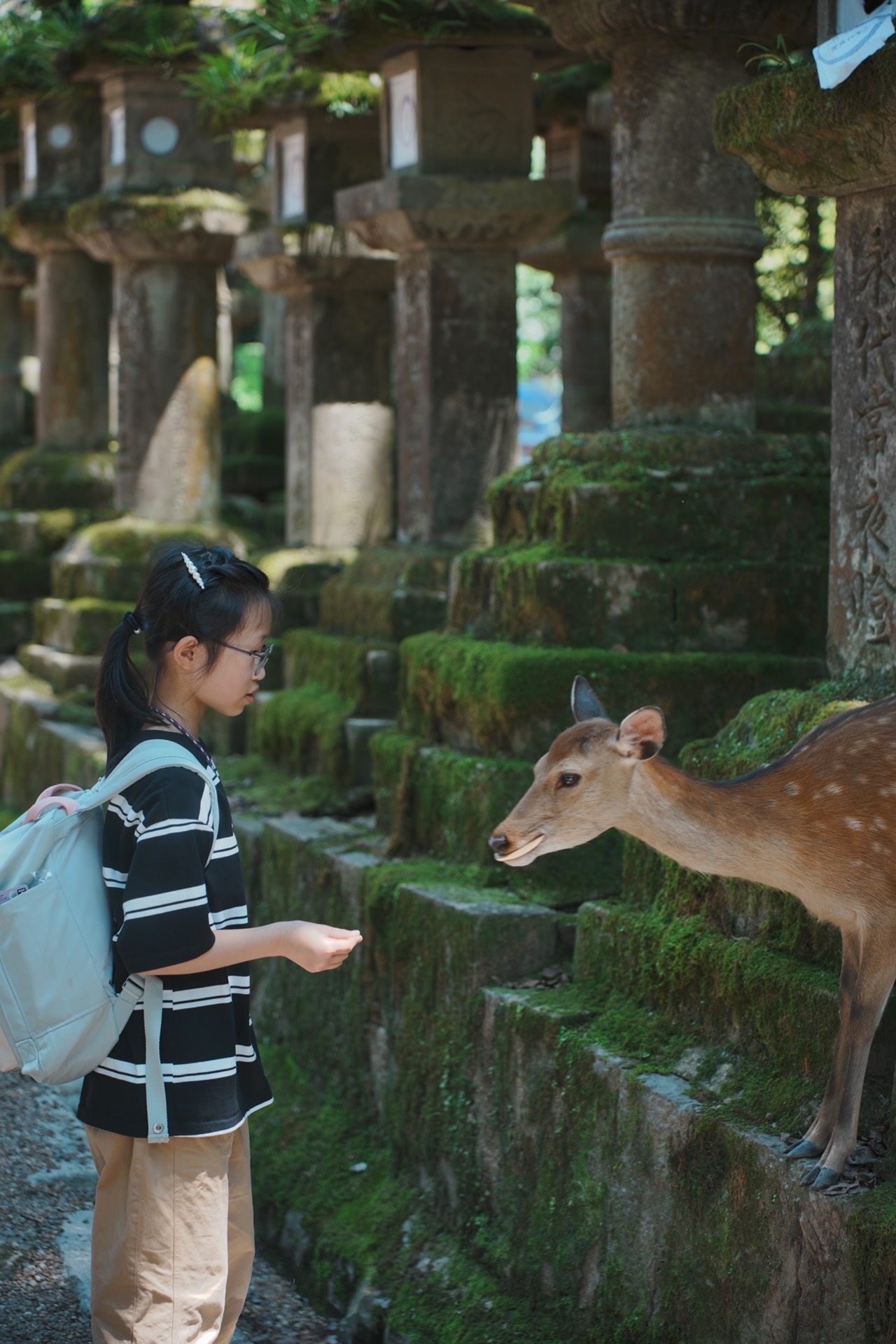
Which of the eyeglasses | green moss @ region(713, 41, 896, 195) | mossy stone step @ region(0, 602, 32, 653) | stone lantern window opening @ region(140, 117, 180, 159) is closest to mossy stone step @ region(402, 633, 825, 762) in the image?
green moss @ region(713, 41, 896, 195)

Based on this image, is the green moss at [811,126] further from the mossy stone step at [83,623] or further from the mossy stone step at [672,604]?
the mossy stone step at [83,623]

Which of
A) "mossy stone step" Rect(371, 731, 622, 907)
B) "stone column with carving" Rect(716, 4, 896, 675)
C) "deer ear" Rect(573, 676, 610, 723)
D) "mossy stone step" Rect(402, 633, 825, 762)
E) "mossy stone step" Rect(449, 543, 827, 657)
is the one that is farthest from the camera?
"mossy stone step" Rect(449, 543, 827, 657)

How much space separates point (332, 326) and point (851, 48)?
19.1 feet

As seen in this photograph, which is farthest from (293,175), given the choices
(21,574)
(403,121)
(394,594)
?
(21,574)

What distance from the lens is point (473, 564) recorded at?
6949mm

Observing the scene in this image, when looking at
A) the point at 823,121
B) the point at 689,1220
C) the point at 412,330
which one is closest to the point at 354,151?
the point at 412,330

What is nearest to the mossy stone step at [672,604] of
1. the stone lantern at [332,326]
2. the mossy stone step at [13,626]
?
the stone lantern at [332,326]

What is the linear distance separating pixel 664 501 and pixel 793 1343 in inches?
131

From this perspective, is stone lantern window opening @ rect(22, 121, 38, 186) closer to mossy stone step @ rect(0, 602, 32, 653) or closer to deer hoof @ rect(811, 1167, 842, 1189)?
mossy stone step @ rect(0, 602, 32, 653)

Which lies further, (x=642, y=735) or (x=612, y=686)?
(x=612, y=686)

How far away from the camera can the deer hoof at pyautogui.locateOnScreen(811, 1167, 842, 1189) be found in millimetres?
3895

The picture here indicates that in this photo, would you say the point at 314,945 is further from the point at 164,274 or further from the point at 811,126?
the point at 164,274

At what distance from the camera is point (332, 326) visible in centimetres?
995

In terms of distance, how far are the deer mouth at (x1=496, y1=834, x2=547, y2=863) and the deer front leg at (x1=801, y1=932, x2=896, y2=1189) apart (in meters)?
0.80
